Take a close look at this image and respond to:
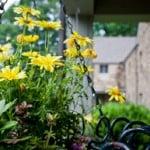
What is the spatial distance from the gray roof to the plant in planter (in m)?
24.0

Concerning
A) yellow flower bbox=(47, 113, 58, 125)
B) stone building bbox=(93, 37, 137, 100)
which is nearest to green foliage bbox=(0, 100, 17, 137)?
yellow flower bbox=(47, 113, 58, 125)

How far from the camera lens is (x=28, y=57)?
1583mm

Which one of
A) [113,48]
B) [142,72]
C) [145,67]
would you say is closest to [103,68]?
[113,48]

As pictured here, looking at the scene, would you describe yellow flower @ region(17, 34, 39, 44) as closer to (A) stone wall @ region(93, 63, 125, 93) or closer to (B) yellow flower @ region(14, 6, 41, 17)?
(B) yellow flower @ region(14, 6, 41, 17)

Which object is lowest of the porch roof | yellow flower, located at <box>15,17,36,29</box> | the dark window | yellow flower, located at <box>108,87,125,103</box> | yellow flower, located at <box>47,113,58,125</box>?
yellow flower, located at <box>47,113,58,125</box>

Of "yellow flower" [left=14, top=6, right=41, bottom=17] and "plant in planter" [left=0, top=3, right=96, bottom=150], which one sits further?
"yellow flower" [left=14, top=6, right=41, bottom=17]

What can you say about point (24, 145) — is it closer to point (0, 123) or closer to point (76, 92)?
point (0, 123)

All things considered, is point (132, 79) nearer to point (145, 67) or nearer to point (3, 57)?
point (145, 67)

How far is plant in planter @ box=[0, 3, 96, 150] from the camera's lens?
4.36 ft

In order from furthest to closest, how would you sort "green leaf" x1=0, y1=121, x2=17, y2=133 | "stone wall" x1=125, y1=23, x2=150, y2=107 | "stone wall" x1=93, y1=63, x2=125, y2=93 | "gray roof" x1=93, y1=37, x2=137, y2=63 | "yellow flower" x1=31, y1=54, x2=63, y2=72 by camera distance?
1. "gray roof" x1=93, y1=37, x2=137, y2=63
2. "stone wall" x1=93, y1=63, x2=125, y2=93
3. "stone wall" x1=125, y1=23, x2=150, y2=107
4. "yellow flower" x1=31, y1=54, x2=63, y2=72
5. "green leaf" x1=0, y1=121, x2=17, y2=133

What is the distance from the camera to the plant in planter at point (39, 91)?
133 cm

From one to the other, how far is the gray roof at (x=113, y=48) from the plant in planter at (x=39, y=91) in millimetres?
23990

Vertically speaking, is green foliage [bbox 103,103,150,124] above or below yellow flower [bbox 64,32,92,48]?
below

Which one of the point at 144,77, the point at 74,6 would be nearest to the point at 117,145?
the point at 74,6
